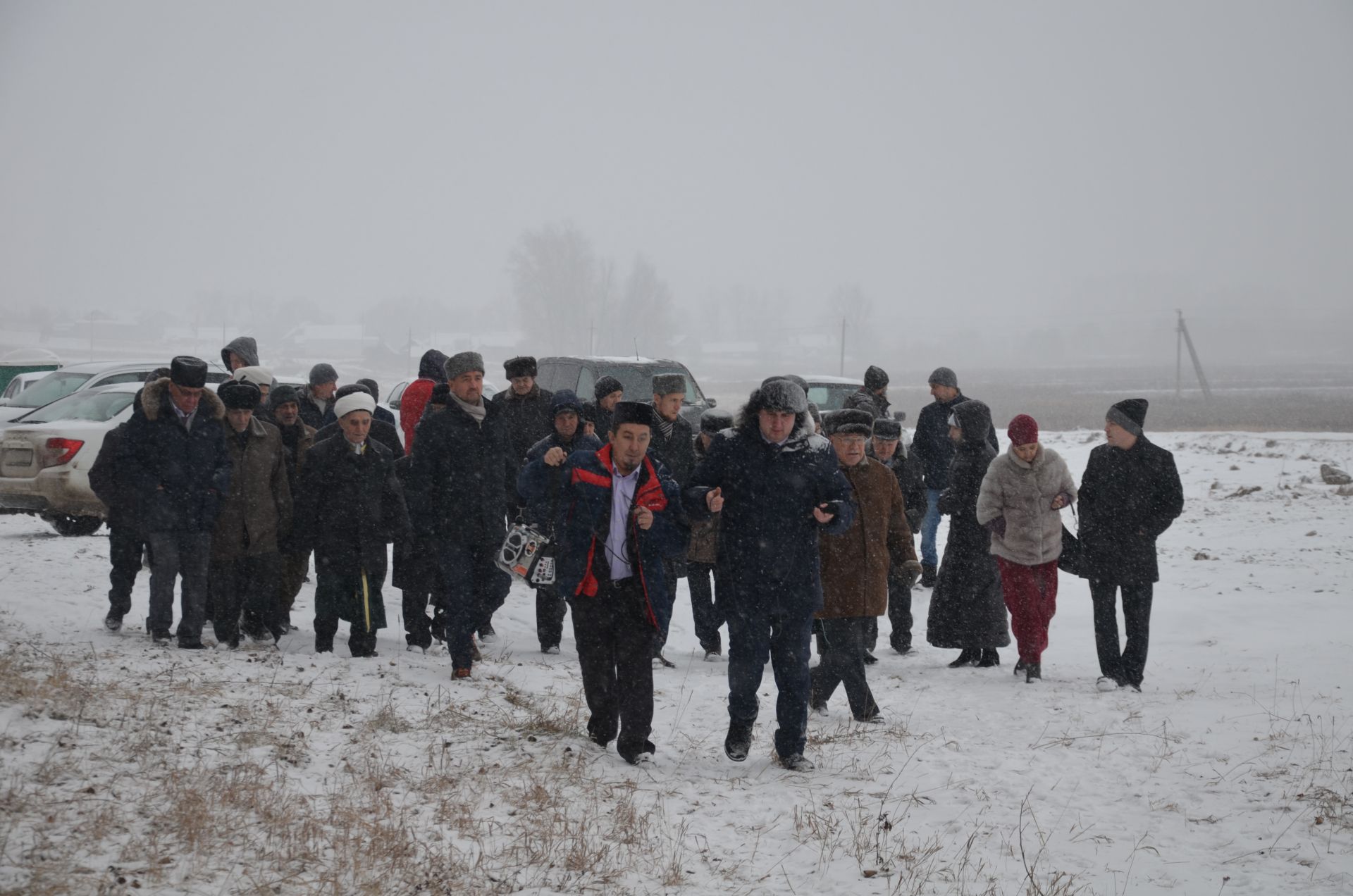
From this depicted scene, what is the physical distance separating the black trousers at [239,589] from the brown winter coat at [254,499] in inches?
3.7

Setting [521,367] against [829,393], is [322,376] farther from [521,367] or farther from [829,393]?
[829,393]

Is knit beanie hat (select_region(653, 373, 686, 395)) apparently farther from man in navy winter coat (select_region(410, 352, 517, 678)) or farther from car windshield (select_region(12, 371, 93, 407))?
car windshield (select_region(12, 371, 93, 407))

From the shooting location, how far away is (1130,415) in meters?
7.35

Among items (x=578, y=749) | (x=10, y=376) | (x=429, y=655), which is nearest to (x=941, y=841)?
(x=578, y=749)

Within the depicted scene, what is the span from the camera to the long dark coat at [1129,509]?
281 inches

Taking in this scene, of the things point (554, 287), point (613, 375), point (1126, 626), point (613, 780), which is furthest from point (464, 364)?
point (554, 287)

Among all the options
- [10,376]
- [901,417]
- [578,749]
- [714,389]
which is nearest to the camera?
[578,749]

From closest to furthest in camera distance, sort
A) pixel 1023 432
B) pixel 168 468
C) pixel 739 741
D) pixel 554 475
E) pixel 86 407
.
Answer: pixel 739 741, pixel 554 475, pixel 168 468, pixel 1023 432, pixel 86 407

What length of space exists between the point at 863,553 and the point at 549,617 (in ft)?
9.95

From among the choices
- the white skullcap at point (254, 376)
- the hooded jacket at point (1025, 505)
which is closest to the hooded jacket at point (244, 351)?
the white skullcap at point (254, 376)

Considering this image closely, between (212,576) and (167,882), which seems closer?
(167,882)

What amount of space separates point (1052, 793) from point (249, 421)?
18.3ft

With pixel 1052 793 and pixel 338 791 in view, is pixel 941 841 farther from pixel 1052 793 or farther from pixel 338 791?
pixel 338 791

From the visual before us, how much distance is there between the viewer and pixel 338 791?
4.76m
